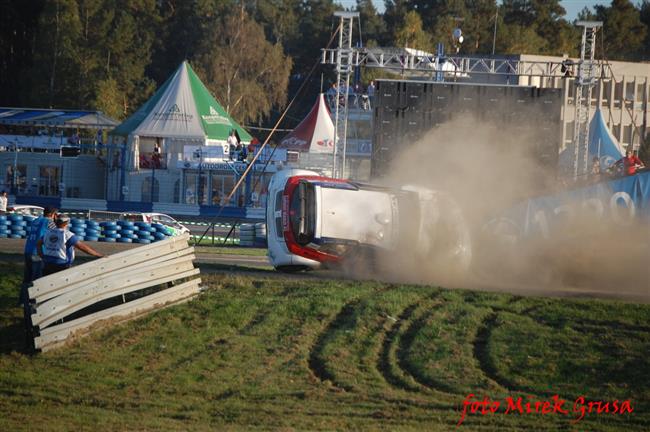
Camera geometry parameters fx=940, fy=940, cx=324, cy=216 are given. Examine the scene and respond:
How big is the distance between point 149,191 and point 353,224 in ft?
103

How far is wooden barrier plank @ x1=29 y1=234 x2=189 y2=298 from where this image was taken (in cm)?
1269

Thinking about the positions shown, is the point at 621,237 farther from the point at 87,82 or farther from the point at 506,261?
the point at 87,82

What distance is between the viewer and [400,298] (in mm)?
15047

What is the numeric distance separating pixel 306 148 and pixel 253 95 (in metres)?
26.8

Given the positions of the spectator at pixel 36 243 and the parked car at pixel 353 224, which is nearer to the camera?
the spectator at pixel 36 243

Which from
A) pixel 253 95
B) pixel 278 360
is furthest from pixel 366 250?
pixel 253 95

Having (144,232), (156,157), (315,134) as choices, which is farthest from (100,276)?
(315,134)

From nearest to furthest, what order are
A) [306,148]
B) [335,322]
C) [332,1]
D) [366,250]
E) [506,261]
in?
[335,322], [366,250], [506,261], [306,148], [332,1]

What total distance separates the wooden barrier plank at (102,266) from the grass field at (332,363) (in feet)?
2.82

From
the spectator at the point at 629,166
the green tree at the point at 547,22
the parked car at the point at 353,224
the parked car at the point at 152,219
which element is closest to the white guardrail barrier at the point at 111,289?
the parked car at the point at 353,224

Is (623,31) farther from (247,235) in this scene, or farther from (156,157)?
(247,235)

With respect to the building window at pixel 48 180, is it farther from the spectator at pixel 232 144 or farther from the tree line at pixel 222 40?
the tree line at pixel 222 40

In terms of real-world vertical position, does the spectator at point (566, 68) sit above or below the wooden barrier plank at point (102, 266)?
above

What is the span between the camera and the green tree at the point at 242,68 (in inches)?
3078
